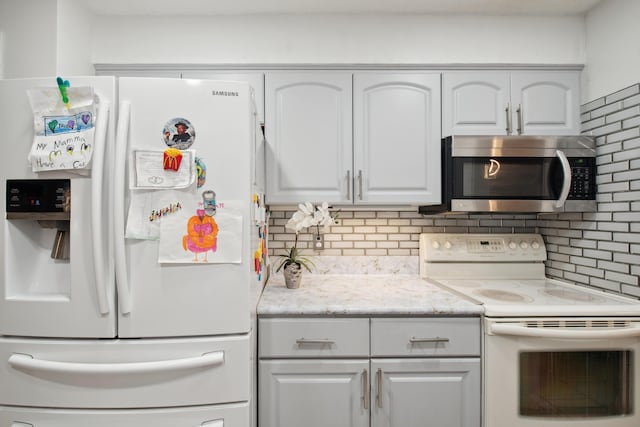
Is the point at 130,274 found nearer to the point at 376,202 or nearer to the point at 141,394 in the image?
the point at 141,394

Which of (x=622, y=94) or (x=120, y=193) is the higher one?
(x=622, y=94)

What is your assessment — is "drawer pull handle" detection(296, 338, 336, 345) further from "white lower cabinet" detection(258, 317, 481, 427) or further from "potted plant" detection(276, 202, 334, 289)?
"potted plant" detection(276, 202, 334, 289)

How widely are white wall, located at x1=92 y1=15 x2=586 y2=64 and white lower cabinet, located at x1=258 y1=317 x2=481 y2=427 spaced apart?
4.79 ft

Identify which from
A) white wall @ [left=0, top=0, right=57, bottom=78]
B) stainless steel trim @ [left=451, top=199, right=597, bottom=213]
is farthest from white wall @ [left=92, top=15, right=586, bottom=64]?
stainless steel trim @ [left=451, top=199, right=597, bottom=213]

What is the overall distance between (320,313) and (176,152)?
0.91 m

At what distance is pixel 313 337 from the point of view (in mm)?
1539

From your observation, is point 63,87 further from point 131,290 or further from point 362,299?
point 362,299

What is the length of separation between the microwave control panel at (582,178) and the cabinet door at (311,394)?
1.45 metres

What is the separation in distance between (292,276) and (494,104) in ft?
4.90

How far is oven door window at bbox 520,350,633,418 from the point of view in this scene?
1510 millimetres

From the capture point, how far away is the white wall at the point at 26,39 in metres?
1.67

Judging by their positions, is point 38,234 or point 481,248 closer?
point 38,234

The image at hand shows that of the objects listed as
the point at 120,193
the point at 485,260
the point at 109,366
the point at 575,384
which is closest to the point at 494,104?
the point at 485,260

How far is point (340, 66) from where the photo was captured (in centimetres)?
192
